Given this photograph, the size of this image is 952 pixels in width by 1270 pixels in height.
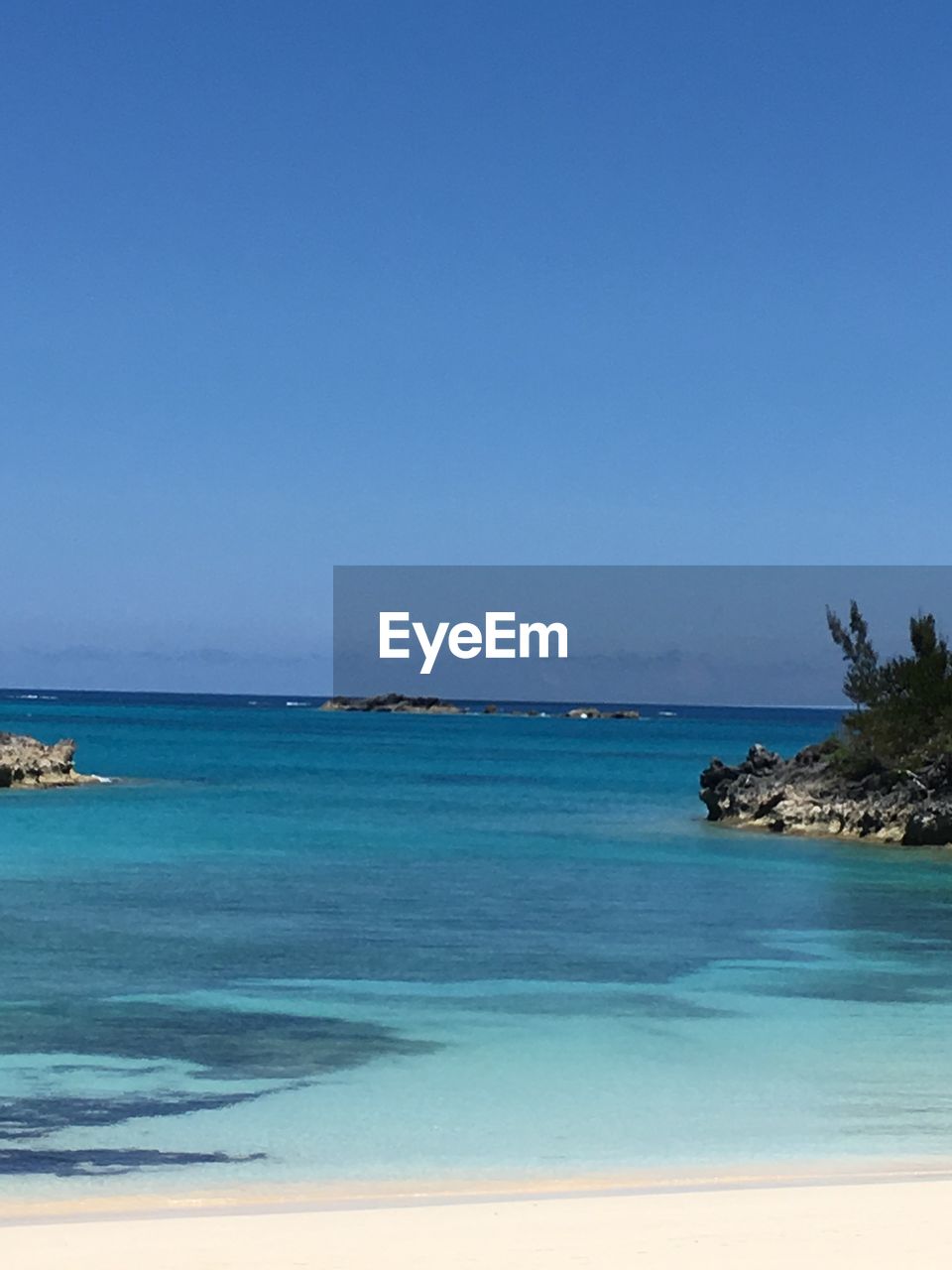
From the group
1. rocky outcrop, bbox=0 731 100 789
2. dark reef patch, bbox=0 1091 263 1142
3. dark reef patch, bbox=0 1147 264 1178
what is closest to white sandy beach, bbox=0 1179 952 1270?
dark reef patch, bbox=0 1147 264 1178

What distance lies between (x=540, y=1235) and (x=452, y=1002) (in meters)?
8.02

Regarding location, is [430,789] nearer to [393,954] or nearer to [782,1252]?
[393,954]

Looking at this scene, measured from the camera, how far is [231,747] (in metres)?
85.6

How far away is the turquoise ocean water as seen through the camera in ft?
34.9

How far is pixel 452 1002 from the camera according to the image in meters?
15.9

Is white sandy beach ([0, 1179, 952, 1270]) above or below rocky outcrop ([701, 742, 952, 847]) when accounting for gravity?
below

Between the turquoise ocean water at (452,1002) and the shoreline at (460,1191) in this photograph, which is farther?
the turquoise ocean water at (452,1002)

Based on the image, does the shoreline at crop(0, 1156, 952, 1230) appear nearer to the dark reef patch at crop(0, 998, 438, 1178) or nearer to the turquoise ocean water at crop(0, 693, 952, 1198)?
the turquoise ocean water at crop(0, 693, 952, 1198)

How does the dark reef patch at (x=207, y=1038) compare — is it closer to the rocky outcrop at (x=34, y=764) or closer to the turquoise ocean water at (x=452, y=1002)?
the turquoise ocean water at (x=452, y=1002)

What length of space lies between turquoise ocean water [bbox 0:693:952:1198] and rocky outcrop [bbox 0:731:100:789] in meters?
11.2

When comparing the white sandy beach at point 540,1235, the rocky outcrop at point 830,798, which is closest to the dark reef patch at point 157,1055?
the white sandy beach at point 540,1235

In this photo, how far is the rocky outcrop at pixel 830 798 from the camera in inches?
1308

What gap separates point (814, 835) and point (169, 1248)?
28961 millimetres

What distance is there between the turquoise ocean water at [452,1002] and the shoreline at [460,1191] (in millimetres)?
230
